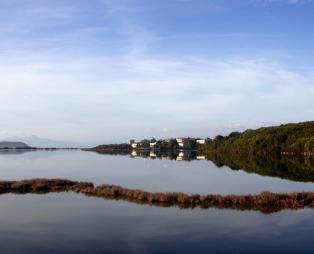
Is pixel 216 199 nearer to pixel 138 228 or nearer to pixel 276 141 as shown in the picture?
pixel 138 228

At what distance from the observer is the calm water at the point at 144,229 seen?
23.7 meters

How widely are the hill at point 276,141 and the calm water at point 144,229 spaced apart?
10057 cm

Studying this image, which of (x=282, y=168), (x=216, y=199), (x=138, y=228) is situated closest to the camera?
(x=138, y=228)

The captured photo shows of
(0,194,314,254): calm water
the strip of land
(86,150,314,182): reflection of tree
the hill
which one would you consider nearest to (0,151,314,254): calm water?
(0,194,314,254): calm water

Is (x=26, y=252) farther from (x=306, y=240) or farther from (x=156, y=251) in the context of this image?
(x=306, y=240)

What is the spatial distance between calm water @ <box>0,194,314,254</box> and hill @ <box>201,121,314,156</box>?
10057cm

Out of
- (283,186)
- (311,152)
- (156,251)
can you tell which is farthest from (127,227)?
(311,152)

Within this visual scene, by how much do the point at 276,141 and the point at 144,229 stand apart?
123 metres

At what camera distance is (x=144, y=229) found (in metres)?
27.9

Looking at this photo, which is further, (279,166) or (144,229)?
(279,166)

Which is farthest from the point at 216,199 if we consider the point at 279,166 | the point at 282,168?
the point at 279,166

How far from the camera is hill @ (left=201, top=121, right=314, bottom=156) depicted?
437 feet

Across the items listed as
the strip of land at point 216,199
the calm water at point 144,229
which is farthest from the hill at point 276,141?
the calm water at point 144,229

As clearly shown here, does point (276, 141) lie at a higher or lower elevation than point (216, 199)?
higher
